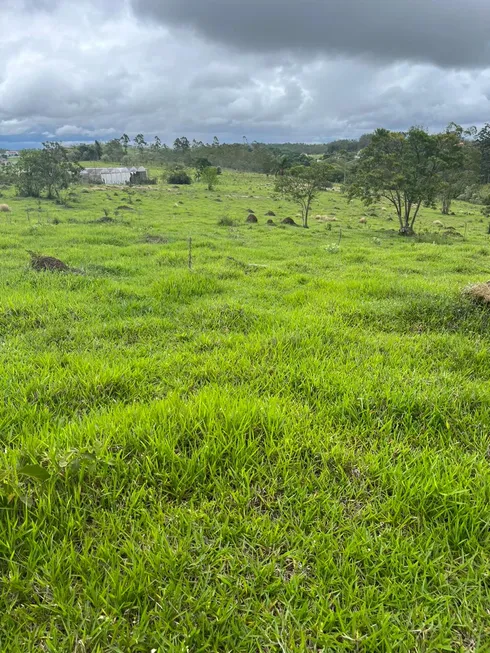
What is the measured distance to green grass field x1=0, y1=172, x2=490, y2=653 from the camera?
1.70 m

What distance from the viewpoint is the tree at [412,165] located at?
2767 cm

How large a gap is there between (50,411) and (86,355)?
1215mm

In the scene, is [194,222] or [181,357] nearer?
[181,357]

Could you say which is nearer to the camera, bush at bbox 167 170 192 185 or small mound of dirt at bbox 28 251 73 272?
small mound of dirt at bbox 28 251 73 272

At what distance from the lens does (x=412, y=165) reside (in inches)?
1108

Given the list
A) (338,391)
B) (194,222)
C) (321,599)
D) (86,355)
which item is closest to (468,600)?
(321,599)

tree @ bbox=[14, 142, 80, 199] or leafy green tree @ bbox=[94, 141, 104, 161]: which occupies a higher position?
leafy green tree @ bbox=[94, 141, 104, 161]

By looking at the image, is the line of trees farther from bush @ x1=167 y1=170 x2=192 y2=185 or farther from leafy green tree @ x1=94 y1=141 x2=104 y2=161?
leafy green tree @ x1=94 y1=141 x2=104 y2=161

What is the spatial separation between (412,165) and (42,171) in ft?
106

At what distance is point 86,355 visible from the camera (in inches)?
174

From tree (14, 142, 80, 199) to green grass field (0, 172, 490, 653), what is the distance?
121ft

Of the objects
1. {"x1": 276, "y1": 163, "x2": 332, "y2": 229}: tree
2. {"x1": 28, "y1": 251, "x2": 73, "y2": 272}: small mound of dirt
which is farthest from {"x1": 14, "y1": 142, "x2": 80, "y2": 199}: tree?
{"x1": 28, "y1": 251, "x2": 73, "y2": 272}: small mound of dirt

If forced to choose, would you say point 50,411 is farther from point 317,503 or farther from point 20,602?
point 317,503

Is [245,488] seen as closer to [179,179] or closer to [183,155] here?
[179,179]
